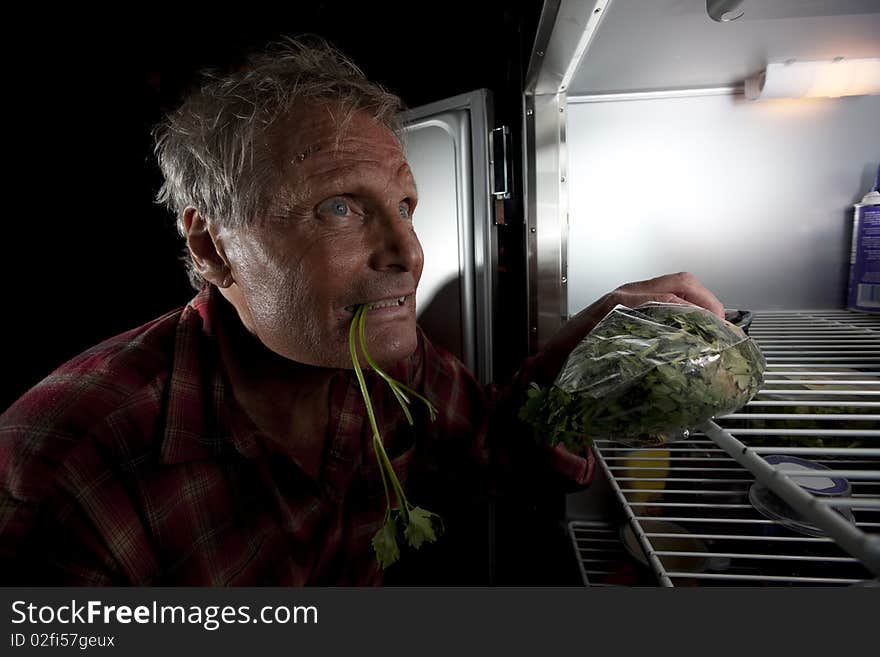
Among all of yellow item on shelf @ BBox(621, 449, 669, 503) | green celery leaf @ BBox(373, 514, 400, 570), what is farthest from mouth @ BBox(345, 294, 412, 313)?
yellow item on shelf @ BBox(621, 449, 669, 503)

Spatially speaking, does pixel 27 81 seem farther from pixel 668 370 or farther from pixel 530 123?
pixel 668 370

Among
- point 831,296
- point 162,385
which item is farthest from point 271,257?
point 831,296

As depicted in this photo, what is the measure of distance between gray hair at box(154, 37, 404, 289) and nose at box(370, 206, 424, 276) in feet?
0.56

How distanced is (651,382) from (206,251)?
80cm

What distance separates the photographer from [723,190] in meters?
1.19

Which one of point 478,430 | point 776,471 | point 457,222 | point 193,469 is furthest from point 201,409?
point 776,471

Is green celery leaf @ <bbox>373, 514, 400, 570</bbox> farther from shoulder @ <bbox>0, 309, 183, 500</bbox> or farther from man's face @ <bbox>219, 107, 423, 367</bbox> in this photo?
shoulder @ <bbox>0, 309, 183, 500</bbox>

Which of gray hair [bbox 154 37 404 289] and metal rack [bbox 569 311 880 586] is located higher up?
gray hair [bbox 154 37 404 289]

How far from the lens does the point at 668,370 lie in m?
0.65

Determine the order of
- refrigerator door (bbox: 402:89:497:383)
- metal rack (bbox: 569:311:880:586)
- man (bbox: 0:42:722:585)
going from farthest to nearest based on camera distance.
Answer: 1. refrigerator door (bbox: 402:89:497:383)
2. man (bbox: 0:42:722:585)
3. metal rack (bbox: 569:311:880:586)

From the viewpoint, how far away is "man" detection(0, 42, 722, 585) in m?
0.82

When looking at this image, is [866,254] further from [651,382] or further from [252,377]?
[252,377]

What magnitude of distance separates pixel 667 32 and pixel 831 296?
0.76 meters

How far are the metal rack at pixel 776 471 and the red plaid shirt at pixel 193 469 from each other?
23 cm
